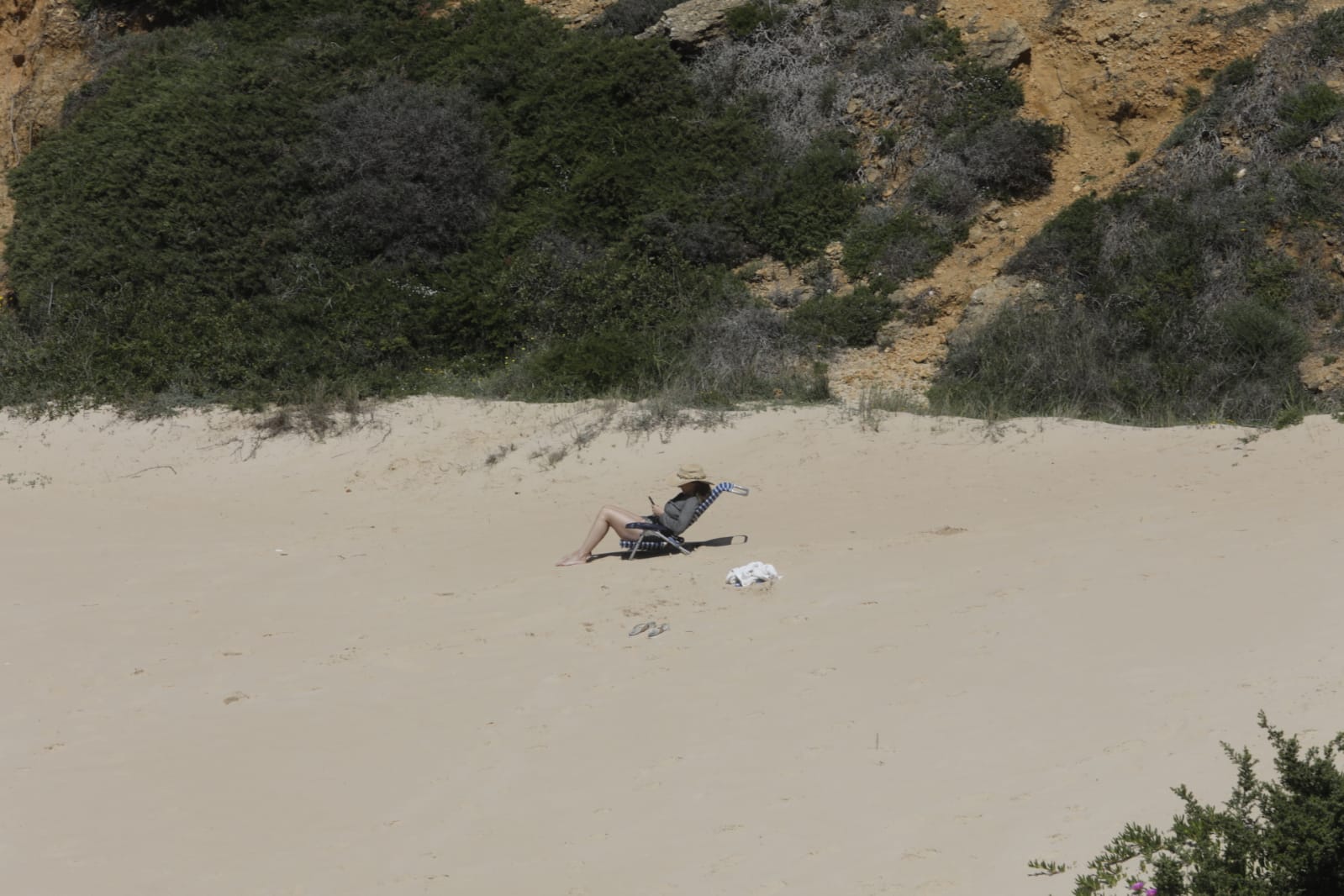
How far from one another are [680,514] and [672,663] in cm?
272

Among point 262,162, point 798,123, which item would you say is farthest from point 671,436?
point 262,162

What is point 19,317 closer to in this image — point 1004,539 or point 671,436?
point 671,436

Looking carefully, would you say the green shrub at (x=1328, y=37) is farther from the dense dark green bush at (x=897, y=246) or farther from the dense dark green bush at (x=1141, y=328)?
the dense dark green bush at (x=897, y=246)

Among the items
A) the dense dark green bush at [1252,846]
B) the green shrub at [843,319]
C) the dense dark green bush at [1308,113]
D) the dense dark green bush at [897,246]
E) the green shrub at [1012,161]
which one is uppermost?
the dense dark green bush at [1308,113]

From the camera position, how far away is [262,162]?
17.8m

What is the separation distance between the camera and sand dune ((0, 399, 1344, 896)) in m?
5.12

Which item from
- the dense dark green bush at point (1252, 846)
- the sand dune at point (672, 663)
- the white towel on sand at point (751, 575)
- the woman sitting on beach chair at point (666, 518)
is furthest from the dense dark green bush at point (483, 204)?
the dense dark green bush at point (1252, 846)

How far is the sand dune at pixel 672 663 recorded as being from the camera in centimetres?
512

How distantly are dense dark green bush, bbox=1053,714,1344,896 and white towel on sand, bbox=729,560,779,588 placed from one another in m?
4.36

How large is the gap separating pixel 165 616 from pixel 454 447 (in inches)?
163

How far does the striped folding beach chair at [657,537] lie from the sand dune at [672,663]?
24cm

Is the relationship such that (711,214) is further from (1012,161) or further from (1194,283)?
(1194,283)

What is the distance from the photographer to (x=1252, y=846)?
4.04 meters

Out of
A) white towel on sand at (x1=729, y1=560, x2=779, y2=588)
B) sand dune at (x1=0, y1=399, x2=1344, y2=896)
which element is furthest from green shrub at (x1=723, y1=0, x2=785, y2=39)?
white towel on sand at (x1=729, y1=560, x2=779, y2=588)
